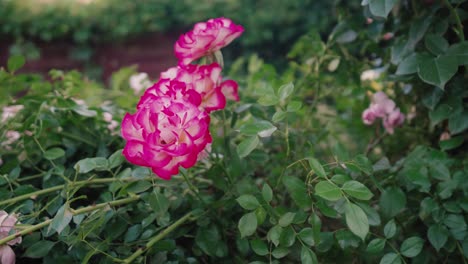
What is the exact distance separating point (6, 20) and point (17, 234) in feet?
11.2

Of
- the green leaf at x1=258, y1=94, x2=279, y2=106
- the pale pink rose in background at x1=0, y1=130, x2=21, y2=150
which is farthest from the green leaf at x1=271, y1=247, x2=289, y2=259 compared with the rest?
the pale pink rose in background at x1=0, y1=130, x2=21, y2=150

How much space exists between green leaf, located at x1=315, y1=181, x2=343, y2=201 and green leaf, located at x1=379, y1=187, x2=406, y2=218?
0.21 meters

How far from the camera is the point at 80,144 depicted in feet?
2.89

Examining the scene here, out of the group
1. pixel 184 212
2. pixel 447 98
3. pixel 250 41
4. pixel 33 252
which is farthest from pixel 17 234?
pixel 250 41

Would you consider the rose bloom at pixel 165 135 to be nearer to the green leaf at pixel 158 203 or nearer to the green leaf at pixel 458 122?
the green leaf at pixel 158 203

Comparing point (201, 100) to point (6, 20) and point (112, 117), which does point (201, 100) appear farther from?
point (6, 20)

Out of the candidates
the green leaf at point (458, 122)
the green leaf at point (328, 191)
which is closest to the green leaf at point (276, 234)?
the green leaf at point (328, 191)

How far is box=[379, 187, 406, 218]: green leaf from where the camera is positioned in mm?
711

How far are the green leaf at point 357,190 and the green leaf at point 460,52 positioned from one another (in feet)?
1.21

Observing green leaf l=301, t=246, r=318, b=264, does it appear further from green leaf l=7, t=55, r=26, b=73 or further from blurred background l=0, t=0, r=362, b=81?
blurred background l=0, t=0, r=362, b=81

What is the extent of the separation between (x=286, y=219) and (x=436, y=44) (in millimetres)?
464

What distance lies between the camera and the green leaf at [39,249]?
64cm

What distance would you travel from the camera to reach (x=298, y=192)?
615 millimetres

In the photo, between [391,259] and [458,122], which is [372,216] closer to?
[391,259]
